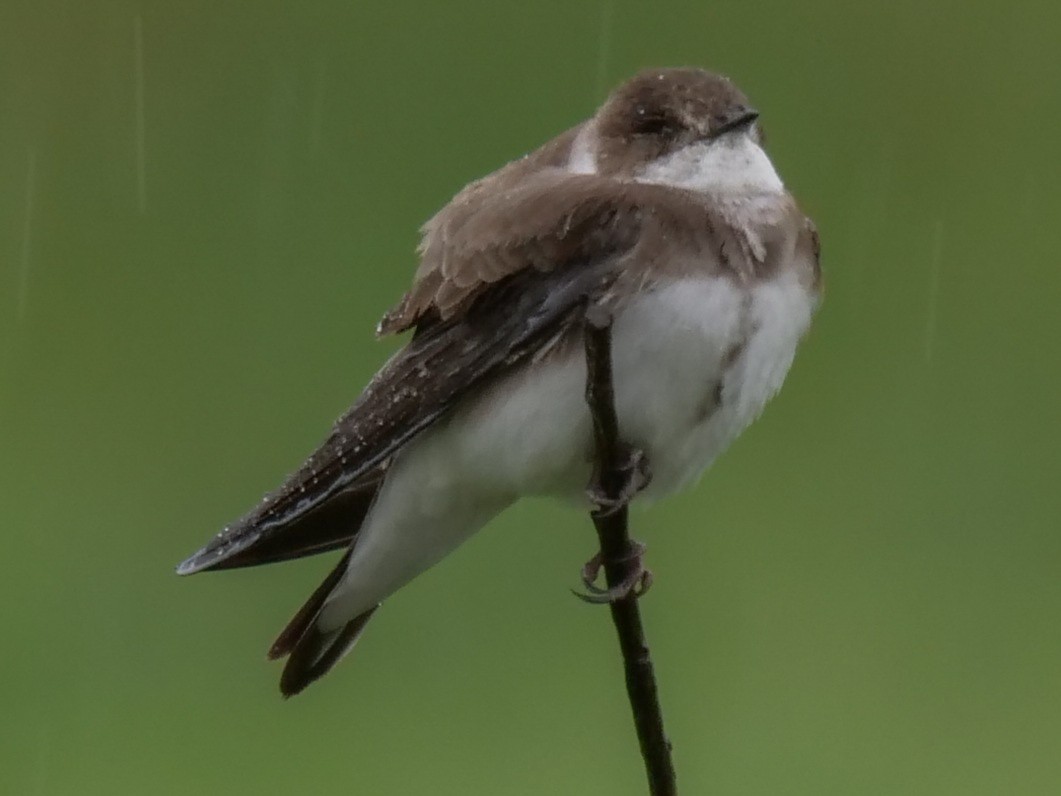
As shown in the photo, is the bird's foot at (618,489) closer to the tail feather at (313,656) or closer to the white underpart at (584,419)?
the white underpart at (584,419)

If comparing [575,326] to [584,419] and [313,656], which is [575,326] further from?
[313,656]

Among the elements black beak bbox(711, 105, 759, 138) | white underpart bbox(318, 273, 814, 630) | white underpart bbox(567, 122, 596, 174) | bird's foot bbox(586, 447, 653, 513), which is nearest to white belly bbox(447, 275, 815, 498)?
white underpart bbox(318, 273, 814, 630)

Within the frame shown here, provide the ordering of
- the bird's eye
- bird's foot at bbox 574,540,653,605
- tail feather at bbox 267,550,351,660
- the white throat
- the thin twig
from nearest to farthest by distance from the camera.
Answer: the thin twig → bird's foot at bbox 574,540,653,605 → the white throat → the bird's eye → tail feather at bbox 267,550,351,660

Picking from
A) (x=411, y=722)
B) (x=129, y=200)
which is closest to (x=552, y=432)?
(x=411, y=722)

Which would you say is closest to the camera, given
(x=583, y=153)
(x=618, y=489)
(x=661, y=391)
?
(x=618, y=489)

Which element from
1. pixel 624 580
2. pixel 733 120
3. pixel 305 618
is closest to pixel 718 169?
pixel 733 120

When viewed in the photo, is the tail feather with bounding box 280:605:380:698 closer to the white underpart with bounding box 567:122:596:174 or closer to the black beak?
the white underpart with bounding box 567:122:596:174
